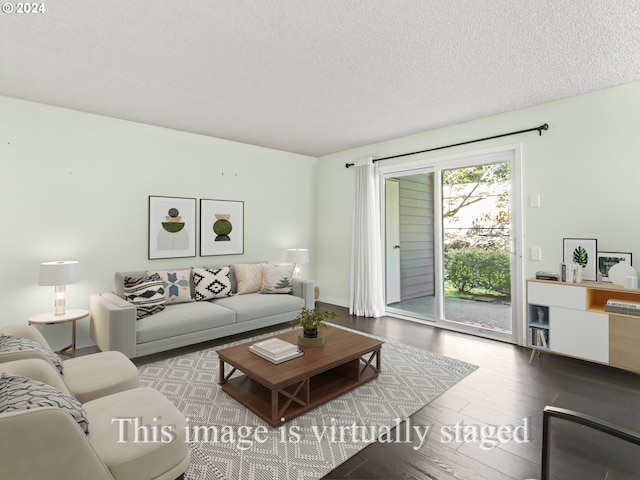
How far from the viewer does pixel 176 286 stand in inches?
155

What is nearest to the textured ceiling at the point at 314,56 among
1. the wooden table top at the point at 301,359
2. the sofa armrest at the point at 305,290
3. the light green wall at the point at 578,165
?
the light green wall at the point at 578,165

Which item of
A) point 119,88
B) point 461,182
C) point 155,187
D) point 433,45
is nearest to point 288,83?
point 433,45

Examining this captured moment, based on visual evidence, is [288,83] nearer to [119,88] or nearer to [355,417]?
[119,88]

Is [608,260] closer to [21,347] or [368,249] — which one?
[368,249]

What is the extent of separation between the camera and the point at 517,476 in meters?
1.74

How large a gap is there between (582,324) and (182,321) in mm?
3848

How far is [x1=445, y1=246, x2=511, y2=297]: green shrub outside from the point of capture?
13.0 ft

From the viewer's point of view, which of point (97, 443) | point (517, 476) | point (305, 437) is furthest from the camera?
point (305, 437)

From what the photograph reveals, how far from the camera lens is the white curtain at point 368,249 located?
501 centimetres

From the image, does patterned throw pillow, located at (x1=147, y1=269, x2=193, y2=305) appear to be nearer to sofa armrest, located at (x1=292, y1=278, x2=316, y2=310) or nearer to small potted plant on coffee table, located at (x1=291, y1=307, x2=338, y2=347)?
sofa armrest, located at (x1=292, y1=278, x2=316, y2=310)

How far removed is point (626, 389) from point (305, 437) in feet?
8.74

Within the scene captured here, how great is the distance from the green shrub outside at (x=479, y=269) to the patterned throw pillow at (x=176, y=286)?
340 centimetres

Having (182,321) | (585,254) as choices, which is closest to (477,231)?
(585,254)

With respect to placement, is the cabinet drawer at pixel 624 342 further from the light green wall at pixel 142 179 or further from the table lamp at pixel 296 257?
the table lamp at pixel 296 257
